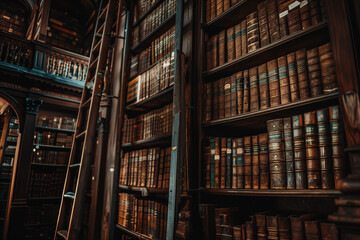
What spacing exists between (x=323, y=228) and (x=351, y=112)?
435 millimetres

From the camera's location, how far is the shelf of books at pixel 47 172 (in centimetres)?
406

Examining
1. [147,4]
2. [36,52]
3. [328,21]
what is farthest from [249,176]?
[36,52]

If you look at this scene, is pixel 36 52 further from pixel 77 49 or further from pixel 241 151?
pixel 241 151

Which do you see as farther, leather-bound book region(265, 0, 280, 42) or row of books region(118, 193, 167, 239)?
row of books region(118, 193, 167, 239)

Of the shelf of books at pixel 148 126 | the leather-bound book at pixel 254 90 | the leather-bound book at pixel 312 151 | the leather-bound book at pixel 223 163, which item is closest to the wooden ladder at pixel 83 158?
the shelf of books at pixel 148 126

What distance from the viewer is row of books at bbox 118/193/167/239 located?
1.47 m

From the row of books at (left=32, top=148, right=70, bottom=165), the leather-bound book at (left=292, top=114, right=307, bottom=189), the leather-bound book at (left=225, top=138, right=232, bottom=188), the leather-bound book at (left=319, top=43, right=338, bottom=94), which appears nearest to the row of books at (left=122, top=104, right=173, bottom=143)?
the leather-bound book at (left=225, top=138, right=232, bottom=188)

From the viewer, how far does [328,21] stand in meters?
0.92

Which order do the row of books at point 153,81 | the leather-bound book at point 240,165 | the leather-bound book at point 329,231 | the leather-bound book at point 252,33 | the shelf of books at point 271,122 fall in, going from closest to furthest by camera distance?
the leather-bound book at point 329,231, the shelf of books at point 271,122, the leather-bound book at point 240,165, the leather-bound book at point 252,33, the row of books at point 153,81

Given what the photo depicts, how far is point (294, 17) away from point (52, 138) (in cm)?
Result: 449

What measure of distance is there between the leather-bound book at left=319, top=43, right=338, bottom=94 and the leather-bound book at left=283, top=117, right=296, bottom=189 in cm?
20

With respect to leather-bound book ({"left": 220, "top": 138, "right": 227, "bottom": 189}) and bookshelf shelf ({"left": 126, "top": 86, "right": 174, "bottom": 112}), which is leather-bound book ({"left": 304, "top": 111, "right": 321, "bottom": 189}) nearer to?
leather-bound book ({"left": 220, "top": 138, "right": 227, "bottom": 189})

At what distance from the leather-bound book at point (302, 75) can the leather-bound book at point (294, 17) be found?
0.13 m

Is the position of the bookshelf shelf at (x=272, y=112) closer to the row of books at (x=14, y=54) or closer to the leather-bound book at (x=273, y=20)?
the leather-bound book at (x=273, y=20)
